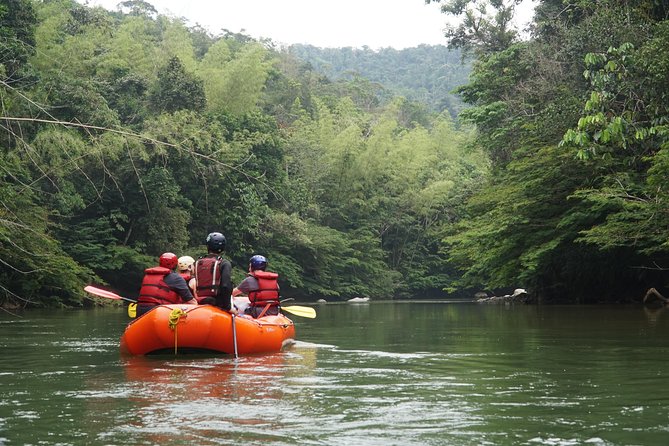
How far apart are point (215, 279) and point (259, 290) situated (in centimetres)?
125

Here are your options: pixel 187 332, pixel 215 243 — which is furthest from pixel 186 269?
pixel 187 332

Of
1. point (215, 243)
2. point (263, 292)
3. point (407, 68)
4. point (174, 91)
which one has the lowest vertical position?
point (263, 292)

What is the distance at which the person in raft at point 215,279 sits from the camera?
10.2m

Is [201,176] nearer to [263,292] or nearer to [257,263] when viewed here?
[257,263]

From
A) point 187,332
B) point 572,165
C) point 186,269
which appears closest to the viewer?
point 187,332

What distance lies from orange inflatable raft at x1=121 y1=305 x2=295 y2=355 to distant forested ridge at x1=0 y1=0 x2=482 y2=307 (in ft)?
30.0

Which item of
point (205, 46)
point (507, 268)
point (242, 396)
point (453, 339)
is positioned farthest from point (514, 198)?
point (205, 46)

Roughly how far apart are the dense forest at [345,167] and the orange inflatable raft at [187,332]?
4.52 ft

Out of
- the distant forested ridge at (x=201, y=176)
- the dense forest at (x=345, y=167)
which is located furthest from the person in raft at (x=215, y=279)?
the distant forested ridge at (x=201, y=176)

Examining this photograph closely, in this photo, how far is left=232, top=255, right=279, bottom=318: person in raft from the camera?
37.3 ft

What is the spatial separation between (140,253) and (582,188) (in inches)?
643

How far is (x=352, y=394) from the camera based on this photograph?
6.80 metres

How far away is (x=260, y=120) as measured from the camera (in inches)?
1545

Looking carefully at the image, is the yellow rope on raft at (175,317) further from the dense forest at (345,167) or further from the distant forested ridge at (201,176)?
the distant forested ridge at (201,176)
